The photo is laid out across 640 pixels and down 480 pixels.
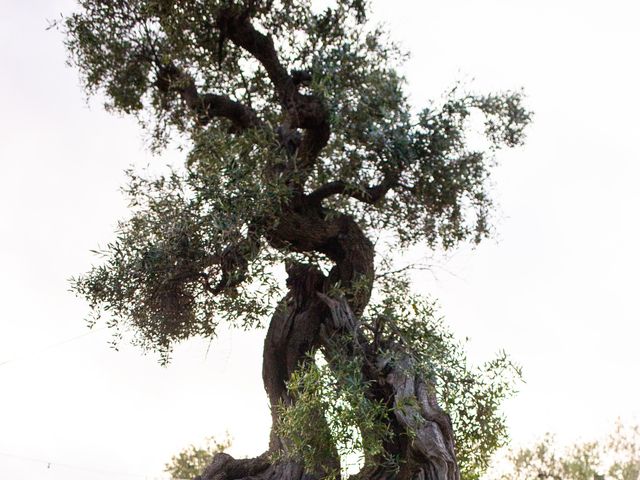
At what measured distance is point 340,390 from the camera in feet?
28.2

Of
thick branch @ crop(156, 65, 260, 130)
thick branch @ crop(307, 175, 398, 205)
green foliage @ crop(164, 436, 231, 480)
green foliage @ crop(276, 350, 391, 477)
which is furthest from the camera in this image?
green foliage @ crop(164, 436, 231, 480)

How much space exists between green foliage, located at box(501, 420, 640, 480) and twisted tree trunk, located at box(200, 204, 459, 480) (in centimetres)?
1035

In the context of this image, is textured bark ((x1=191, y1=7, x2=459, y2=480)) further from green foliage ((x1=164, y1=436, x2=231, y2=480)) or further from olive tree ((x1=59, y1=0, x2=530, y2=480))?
green foliage ((x1=164, y1=436, x2=231, y2=480))

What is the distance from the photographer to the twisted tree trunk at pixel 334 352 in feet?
27.9

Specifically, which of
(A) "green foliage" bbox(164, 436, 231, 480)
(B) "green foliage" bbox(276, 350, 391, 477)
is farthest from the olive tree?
(A) "green foliage" bbox(164, 436, 231, 480)

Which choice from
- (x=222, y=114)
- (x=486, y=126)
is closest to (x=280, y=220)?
(x=222, y=114)

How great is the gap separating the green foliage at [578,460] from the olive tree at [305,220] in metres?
9.30

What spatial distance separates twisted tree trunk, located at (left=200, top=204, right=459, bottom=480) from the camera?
8508 mm

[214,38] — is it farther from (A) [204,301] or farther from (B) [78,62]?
(A) [204,301]

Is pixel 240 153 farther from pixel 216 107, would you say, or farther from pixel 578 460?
pixel 578 460

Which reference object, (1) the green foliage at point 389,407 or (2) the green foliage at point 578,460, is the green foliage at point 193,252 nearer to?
(1) the green foliage at point 389,407

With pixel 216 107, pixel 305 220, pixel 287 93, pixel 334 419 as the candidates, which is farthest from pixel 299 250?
pixel 334 419

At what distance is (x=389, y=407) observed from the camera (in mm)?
9180

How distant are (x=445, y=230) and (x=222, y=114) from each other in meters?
3.65
